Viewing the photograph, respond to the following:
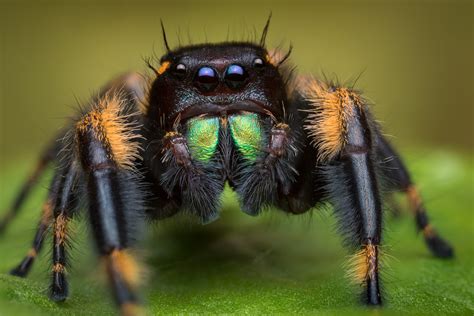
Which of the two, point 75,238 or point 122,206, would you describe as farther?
point 75,238

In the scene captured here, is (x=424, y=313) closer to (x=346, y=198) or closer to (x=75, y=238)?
(x=346, y=198)

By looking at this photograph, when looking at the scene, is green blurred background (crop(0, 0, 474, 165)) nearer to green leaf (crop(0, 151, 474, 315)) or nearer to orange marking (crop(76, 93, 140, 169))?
green leaf (crop(0, 151, 474, 315))

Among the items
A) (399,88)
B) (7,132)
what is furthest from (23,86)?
(399,88)

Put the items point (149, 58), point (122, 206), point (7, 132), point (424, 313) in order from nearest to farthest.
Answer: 1. point (122, 206)
2. point (424, 313)
3. point (149, 58)
4. point (7, 132)

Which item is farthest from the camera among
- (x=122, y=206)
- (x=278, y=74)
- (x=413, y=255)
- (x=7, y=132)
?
(x=7, y=132)

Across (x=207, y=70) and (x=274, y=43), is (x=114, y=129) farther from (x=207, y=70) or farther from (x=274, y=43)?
(x=274, y=43)

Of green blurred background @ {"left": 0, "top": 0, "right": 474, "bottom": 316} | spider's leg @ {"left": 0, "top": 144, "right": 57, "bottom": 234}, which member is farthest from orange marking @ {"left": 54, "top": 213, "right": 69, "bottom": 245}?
green blurred background @ {"left": 0, "top": 0, "right": 474, "bottom": 316}
